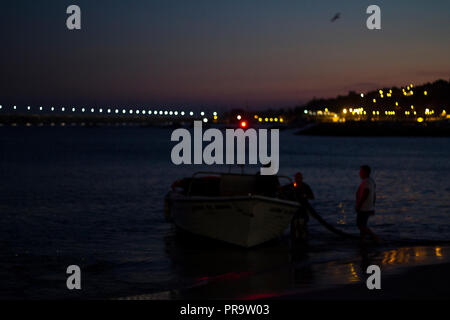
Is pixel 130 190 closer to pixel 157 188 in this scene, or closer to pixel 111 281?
pixel 157 188

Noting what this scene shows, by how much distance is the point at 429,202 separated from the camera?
27.4 meters

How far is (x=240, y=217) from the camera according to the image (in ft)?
48.5

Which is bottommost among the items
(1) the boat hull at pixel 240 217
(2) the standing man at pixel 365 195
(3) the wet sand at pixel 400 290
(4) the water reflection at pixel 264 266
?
(4) the water reflection at pixel 264 266

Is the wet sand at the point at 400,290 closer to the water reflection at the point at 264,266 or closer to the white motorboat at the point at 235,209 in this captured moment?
the water reflection at the point at 264,266

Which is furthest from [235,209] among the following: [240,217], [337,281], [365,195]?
[337,281]

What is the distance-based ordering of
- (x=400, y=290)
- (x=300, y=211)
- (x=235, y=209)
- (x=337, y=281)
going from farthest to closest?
(x=300, y=211)
(x=235, y=209)
(x=337, y=281)
(x=400, y=290)

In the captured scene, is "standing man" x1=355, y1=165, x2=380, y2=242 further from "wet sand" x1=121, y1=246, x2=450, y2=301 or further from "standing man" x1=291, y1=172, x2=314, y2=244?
"standing man" x1=291, y1=172, x2=314, y2=244

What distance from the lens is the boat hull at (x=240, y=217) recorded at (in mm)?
14656

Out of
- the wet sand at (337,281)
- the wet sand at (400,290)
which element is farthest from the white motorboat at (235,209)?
the wet sand at (400,290)

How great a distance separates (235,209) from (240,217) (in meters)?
0.25

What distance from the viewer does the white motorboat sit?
14.7 meters

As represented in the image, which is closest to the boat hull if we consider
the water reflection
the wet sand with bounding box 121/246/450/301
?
the water reflection

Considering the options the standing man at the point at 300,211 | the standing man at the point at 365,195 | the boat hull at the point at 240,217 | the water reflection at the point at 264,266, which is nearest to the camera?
the water reflection at the point at 264,266

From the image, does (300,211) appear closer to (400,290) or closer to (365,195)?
(365,195)
